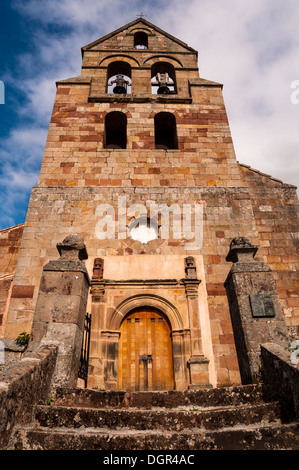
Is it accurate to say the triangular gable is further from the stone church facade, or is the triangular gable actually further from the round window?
the round window

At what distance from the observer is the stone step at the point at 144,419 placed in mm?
3918

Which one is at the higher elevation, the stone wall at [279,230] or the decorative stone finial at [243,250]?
the stone wall at [279,230]

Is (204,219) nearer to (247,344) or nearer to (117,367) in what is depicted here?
(247,344)

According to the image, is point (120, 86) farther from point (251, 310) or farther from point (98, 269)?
point (251, 310)

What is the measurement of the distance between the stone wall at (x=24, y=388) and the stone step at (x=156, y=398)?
1.36 feet

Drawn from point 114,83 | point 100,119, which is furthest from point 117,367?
point 114,83

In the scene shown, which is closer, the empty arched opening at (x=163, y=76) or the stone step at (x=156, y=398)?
the stone step at (x=156, y=398)

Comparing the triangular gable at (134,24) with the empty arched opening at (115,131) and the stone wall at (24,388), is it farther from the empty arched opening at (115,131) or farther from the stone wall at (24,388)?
the stone wall at (24,388)

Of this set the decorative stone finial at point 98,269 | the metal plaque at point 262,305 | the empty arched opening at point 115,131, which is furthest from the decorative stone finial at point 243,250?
the empty arched opening at point 115,131

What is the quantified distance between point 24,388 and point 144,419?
58.7 inches

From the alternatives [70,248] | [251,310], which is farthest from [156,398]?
[70,248]

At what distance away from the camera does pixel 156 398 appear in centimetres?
477

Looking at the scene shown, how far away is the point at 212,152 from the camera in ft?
32.1

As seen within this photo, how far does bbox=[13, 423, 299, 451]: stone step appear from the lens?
3398 mm
